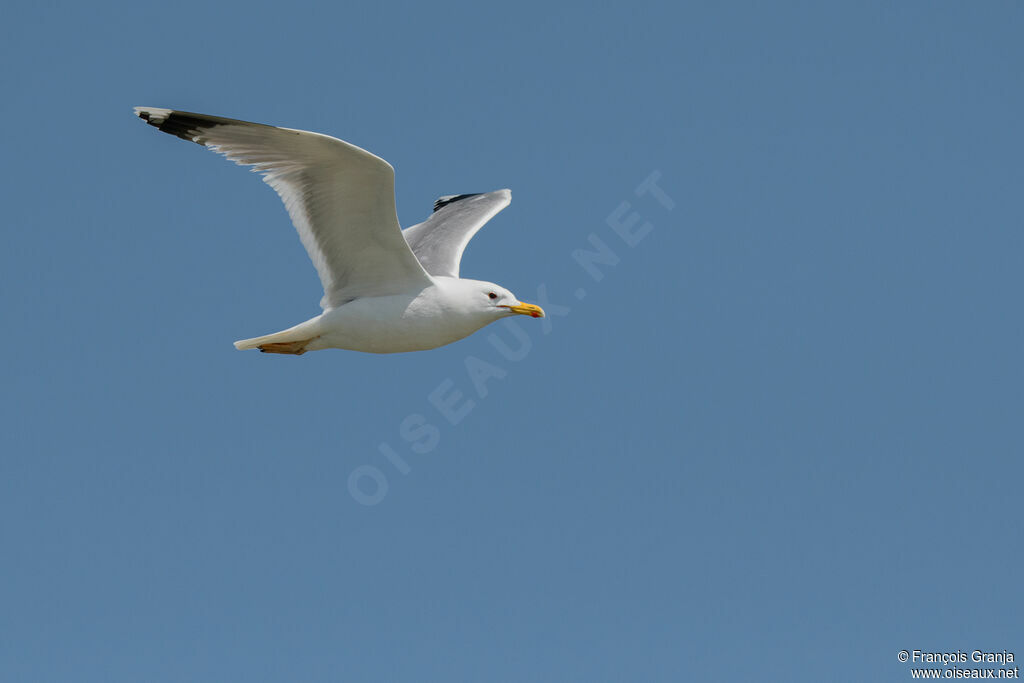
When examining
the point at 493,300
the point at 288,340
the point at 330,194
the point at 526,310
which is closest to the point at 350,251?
the point at 330,194

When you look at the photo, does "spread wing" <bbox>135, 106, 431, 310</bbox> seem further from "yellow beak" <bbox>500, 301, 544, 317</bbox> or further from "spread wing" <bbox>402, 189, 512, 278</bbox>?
"spread wing" <bbox>402, 189, 512, 278</bbox>

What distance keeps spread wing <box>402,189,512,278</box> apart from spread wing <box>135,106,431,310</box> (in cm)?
127

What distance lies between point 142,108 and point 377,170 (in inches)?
73.7

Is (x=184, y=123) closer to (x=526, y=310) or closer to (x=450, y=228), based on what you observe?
(x=526, y=310)

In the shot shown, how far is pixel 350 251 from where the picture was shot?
30.0ft

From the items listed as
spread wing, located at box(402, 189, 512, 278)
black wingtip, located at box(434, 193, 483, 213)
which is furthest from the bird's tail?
black wingtip, located at box(434, 193, 483, 213)

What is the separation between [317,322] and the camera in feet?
30.1

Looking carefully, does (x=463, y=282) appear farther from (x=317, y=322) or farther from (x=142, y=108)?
(x=142, y=108)

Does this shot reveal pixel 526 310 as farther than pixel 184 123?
Yes

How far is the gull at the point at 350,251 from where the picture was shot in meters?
8.52

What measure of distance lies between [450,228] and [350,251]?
2.43 meters

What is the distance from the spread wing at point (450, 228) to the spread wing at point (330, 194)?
1.27 meters

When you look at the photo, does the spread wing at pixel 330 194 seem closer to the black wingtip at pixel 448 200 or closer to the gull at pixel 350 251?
the gull at pixel 350 251

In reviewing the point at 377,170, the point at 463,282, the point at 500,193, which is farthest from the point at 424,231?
the point at 377,170
